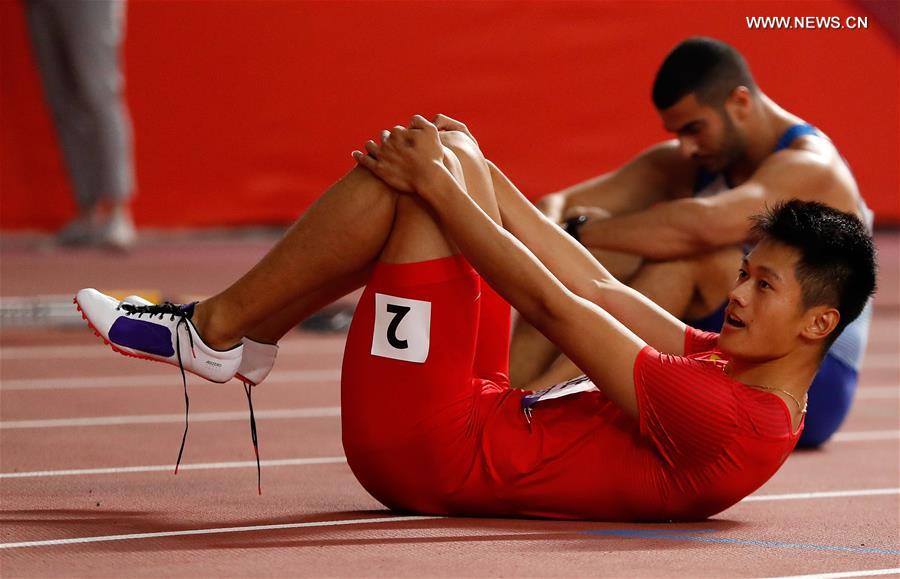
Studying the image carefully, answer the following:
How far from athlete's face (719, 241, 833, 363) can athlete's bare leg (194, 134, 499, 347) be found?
1.79 feet

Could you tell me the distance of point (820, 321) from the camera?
2.69 metres

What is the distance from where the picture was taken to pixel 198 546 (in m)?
2.59

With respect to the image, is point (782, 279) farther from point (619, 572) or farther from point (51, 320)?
point (51, 320)

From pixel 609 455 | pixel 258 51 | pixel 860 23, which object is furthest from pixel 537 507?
pixel 258 51

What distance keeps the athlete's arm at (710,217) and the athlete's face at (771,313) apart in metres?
1.26

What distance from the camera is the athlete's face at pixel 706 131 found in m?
4.27

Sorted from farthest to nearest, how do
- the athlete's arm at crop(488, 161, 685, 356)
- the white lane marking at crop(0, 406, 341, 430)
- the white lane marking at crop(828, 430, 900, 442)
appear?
the white lane marking at crop(828, 430, 900, 442)
the white lane marking at crop(0, 406, 341, 430)
the athlete's arm at crop(488, 161, 685, 356)

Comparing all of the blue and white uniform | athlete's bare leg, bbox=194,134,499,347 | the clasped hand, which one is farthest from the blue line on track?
the blue and white uniform

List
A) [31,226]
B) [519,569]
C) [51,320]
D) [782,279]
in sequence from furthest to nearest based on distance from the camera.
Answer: [31,226], [51,320], [782,279], [519,569]

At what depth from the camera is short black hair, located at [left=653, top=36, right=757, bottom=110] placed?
426 centimetres

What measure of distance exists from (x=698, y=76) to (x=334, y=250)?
6.07 ft

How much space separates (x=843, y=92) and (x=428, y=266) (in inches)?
266

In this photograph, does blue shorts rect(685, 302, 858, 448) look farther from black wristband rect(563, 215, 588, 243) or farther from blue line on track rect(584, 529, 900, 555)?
blue line on track rect(584, 529, 900, 555)

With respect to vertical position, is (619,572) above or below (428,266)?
below
